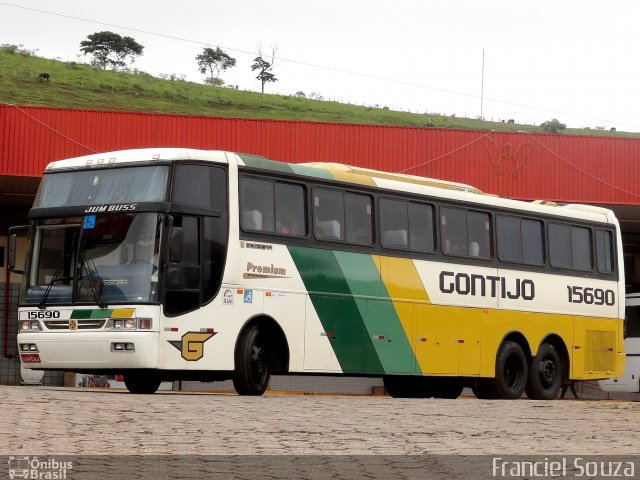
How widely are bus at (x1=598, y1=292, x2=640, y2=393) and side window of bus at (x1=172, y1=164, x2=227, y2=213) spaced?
1477 centimetres

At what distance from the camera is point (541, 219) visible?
23766 millimetres

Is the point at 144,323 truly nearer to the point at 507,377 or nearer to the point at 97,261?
the point at 97,261

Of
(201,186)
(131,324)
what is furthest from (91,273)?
(201,186)

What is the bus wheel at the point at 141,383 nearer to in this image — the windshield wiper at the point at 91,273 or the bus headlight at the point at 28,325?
the bus headlight at the point at 28,325

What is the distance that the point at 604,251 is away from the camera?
82.6 ft

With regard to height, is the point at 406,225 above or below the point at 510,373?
above

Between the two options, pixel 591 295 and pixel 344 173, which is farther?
pixel 591 295

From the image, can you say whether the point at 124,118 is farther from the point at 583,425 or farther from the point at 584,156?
the point at 583,425

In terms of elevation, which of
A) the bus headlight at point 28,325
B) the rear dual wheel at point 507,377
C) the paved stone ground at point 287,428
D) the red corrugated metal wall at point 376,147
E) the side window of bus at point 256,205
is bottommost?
the paved stone ground at point 287,428

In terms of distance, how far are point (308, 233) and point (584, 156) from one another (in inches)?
657

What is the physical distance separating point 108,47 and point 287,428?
10900 cm

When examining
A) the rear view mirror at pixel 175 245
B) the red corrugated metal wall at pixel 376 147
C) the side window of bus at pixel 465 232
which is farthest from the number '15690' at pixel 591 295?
the rear view mirror at pixel 175 245

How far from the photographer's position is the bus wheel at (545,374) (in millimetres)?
23281

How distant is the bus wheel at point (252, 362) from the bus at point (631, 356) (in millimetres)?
13752
